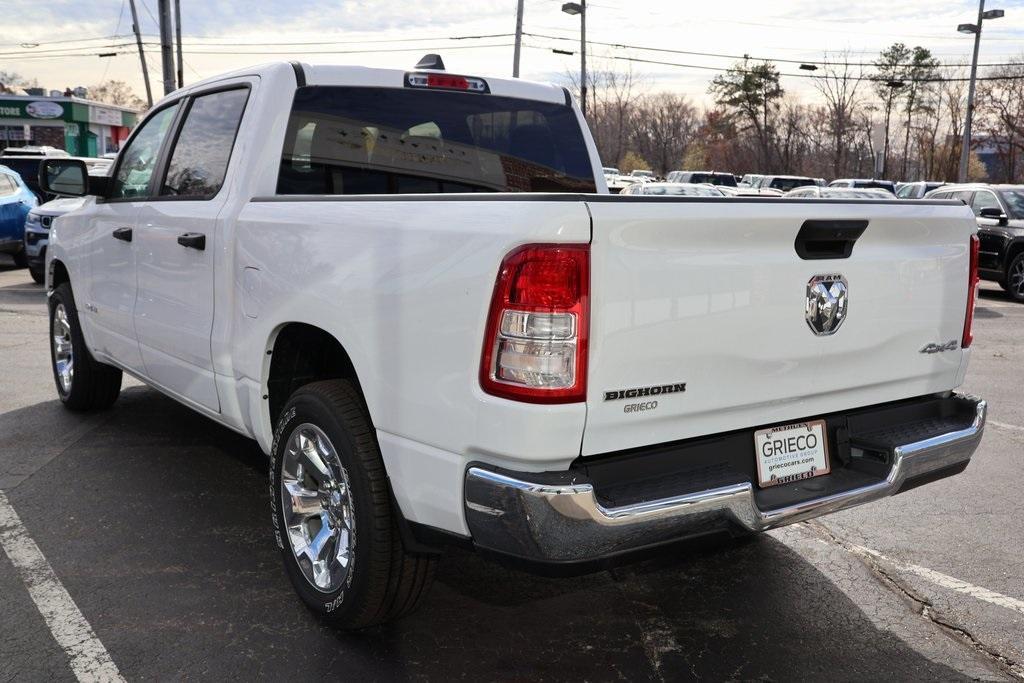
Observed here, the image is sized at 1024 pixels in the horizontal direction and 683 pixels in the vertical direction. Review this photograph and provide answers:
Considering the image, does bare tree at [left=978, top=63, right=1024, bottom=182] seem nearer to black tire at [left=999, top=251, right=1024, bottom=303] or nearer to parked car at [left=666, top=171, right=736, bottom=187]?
parked car at [left=666, top=171, right=736, bottom=187]

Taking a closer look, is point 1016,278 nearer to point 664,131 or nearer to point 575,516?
point 575,516

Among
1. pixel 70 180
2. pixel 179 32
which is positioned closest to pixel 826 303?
pixel 70 180

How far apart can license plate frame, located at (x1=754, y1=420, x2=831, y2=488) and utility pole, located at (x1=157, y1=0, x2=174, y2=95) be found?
858 inches

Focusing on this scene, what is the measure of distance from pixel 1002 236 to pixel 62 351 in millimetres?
14183

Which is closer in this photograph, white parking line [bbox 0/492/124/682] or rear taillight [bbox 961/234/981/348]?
white parking line [bbox 0/492/124/682]

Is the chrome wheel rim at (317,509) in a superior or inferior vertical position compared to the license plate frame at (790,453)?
inferior

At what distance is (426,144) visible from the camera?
4500mm

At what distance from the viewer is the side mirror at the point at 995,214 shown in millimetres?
15641

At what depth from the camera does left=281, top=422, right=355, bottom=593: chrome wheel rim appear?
3316 millimetres

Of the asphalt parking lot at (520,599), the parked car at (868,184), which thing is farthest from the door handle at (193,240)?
the parked car at (868,184)

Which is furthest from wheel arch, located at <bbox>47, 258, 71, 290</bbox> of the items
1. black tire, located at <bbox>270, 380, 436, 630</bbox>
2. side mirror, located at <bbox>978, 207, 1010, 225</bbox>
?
side mirror, located at <bbox>978, 207, 1010, 225</bbox>

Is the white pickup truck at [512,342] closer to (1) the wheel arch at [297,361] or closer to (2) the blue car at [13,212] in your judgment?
(1) the wheel arch at [297,361]

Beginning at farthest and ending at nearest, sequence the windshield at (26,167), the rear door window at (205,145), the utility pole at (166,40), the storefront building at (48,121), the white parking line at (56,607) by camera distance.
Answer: the storefront building at (48,121), the utility pole at (166,40), the windshield at (26,167), the rear door window at (205,145), the white parking line at (56,607)

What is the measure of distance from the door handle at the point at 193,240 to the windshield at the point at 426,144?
39 centimetres
